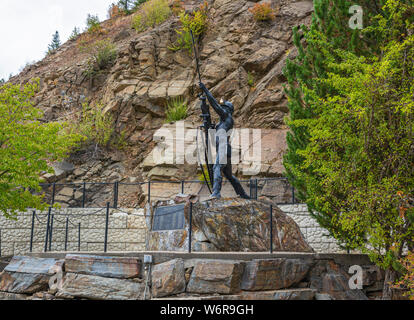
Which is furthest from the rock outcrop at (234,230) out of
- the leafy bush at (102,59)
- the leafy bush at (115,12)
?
the leafy bush at (115,12)

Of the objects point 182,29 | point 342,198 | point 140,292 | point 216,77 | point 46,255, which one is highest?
point 182,29

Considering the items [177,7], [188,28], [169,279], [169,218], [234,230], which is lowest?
[169,279]

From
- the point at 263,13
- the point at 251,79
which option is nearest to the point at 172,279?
the point at 251,79

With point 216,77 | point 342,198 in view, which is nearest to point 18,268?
point 342,198

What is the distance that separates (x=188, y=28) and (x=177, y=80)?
3562 millimetres

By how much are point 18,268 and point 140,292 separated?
284cm

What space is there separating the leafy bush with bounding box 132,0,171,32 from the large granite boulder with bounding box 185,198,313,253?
21758mm

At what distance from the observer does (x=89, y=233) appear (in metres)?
16.6

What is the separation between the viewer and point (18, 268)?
876cm

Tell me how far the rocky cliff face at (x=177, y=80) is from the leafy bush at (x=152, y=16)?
4.16ft

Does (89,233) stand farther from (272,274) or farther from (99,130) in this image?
(272,274)

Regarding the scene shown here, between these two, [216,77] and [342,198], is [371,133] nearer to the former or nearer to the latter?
[342,198]

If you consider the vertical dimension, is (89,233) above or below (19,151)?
below

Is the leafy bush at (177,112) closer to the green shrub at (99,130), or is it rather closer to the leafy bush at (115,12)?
the green shrub at (99,130)
